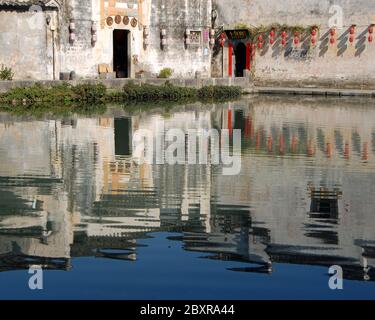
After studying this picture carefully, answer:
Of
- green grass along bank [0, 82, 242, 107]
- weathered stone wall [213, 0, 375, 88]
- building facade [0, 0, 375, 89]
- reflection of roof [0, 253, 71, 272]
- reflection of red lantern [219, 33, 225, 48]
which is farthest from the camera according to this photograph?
reflection of red lantern [219, 33, 225, 48]

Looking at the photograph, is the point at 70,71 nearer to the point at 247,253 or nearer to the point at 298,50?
the point at 298,50

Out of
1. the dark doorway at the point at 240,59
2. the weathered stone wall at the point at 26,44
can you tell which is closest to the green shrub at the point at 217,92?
the dark doorway at the point at 240,59

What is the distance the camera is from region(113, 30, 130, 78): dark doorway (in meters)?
35.4

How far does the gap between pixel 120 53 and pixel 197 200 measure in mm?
25711

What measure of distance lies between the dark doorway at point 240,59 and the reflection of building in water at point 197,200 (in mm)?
20388

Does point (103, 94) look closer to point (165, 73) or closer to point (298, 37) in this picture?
point (165, 73)

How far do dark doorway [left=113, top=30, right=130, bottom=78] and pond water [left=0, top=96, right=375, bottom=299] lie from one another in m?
17.4

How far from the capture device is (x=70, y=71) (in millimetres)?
31703

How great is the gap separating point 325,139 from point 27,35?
52.3 feet

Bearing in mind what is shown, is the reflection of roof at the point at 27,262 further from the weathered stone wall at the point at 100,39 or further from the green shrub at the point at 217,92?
the green shrub at the point at 217,92

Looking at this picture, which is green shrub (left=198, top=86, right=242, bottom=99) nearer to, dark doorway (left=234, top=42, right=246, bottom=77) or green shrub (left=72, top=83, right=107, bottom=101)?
green shrub (left=72, top=83, right=107, bottom=101)

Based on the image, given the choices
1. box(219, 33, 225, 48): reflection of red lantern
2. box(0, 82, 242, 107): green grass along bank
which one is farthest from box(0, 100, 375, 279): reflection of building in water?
box(219, 33, 225, 48): reflection of red lantern

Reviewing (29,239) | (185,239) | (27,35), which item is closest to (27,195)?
(29,239)

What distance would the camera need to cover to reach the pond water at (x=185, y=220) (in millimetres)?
7461
